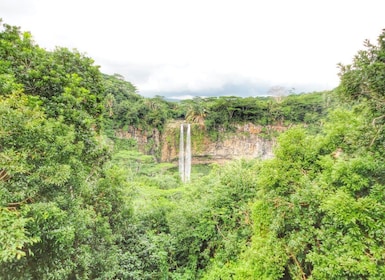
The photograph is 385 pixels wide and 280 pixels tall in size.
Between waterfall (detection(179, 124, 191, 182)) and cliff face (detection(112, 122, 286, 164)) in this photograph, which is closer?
cliff face (detection(112, 122, 286, 164))

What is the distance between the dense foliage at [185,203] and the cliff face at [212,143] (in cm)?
2010

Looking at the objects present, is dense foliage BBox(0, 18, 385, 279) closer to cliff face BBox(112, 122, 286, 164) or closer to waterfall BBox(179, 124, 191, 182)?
waterfall BBox(179, 124, 191, 182)

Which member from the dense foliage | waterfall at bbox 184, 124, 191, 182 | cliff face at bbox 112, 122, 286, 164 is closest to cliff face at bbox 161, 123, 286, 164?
cliff face at bbox 112, 122, 286, 164

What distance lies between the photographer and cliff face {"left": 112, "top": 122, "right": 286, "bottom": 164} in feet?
89.2

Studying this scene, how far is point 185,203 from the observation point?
7414mm

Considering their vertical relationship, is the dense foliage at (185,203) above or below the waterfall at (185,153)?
above

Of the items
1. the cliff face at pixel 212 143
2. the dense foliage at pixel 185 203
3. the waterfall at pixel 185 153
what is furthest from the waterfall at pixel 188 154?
the dense foliage at pixel 185 203

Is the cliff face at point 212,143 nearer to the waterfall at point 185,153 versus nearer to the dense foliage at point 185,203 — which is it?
the waterfall at point 185,153

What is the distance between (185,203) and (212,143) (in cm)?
2158

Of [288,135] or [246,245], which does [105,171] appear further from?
[288,135]

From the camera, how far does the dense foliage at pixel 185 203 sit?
312cm

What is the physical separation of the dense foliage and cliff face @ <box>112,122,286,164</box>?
2010cm

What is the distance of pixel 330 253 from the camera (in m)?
3.21

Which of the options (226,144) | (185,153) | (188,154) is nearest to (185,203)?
(188,154)
